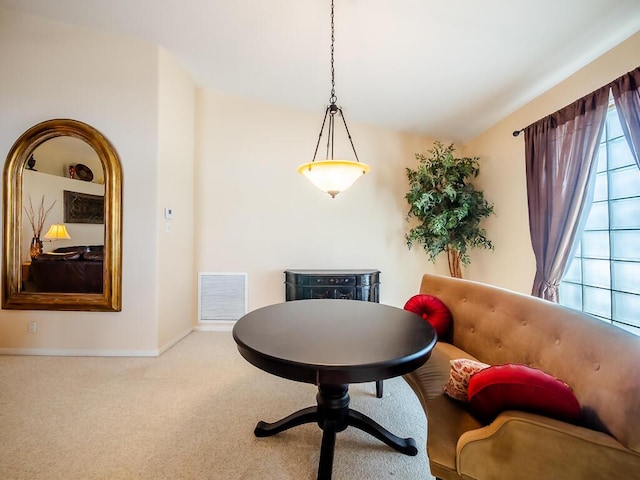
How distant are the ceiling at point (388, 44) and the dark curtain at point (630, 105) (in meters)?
0.35

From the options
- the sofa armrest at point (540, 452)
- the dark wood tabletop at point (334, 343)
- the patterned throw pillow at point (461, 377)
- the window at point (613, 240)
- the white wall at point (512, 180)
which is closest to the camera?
the sofa armrest at point (540, 452)

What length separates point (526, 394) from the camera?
92 cm

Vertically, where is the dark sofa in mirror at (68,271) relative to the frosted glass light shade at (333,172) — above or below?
below

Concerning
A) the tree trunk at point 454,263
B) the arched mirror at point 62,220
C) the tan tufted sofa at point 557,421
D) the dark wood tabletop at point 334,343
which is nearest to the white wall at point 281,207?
the tree trunk at point 454,263

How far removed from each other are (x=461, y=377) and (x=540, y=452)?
1.22ft

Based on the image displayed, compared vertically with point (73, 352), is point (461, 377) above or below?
above

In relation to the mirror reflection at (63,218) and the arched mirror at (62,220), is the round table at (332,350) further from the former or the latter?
the mirror reflection at (63,218)

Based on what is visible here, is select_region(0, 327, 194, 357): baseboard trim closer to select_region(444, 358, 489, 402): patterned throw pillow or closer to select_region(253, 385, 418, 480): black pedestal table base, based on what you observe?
select_region(253, 385, 418, 480): black pedestal table base

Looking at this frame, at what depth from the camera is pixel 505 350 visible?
4.92 feet

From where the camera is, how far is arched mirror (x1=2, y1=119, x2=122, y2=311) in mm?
2678

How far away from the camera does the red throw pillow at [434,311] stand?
1.97 m

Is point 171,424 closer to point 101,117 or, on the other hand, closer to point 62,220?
point 62,220

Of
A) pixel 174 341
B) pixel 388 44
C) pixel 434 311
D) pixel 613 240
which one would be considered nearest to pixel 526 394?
pixel 434 311

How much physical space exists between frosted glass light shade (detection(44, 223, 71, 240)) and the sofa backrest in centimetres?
366
